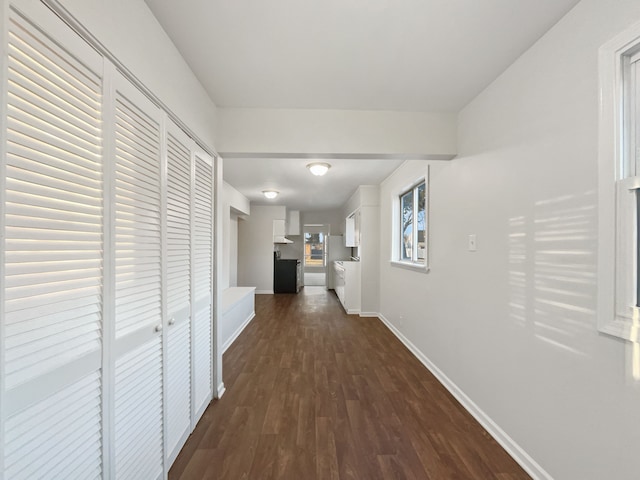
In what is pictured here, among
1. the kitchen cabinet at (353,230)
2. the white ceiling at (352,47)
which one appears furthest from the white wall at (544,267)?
the kitchen cabinet at (353,230)

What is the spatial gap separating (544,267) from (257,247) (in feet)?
22.8

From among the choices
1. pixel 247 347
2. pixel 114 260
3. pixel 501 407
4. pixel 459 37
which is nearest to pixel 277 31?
pixel 459 37

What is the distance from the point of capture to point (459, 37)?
5.33 ft

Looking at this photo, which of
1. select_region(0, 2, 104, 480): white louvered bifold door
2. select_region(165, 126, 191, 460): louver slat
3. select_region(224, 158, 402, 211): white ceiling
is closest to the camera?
select_region(0, 2, 104, 480): white louvered bifold door

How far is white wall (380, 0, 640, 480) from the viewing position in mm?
1297

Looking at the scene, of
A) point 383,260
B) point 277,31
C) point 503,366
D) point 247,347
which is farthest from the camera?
point 383,260

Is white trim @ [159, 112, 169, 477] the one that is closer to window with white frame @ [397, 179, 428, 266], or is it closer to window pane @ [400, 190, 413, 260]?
window with white frame @ [397, 179, 428, 266]

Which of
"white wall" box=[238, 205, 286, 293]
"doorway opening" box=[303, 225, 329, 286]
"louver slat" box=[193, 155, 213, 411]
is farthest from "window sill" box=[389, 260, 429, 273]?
"doorway opening" box=[303, 225, 329, 286]

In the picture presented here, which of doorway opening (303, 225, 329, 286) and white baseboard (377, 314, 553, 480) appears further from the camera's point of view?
doorway opening (303, 225, 329, 286)

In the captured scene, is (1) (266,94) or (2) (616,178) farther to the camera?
(1) (266,94)

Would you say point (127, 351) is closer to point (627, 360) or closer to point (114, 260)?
point (114, 260)

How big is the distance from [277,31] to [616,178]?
5.74 feet

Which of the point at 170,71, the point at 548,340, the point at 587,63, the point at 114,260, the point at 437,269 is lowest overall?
the point at 548,340

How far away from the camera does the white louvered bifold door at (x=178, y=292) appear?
1.67 m
